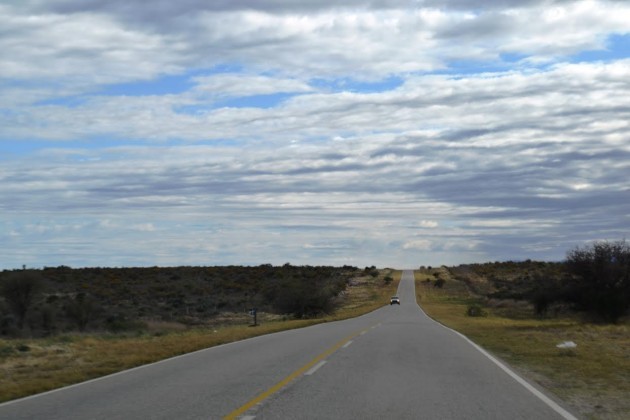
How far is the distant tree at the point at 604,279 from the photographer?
3816cm

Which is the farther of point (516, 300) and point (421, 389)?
point (516, 300)

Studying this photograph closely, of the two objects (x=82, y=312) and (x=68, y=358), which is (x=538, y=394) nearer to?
(x=68, y=358)

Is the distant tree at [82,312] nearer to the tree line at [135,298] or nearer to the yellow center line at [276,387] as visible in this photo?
the tree line at [135,298]

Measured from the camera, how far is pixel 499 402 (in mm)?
11320

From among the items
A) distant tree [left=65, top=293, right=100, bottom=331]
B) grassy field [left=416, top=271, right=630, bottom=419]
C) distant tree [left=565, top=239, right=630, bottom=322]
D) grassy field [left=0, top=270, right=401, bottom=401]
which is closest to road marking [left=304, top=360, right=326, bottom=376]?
grassy field [left=416, top=271, right=630, bottom=419]

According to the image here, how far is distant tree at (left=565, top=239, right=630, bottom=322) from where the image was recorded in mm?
38156

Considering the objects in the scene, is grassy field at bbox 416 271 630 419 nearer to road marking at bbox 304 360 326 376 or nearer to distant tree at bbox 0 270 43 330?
road marking at bbox 304 360 326 376

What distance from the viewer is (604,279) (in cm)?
3844

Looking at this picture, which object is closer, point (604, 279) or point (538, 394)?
point (538, 394)

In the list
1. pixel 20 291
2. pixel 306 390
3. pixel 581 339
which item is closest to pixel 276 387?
pixel 306 390

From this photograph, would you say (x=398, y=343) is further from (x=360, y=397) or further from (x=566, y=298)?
(x=566, y=298)

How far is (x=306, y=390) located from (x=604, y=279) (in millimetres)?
29859

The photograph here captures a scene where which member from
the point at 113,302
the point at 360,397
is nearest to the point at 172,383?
the point at 360,397

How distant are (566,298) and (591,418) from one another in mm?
31268
